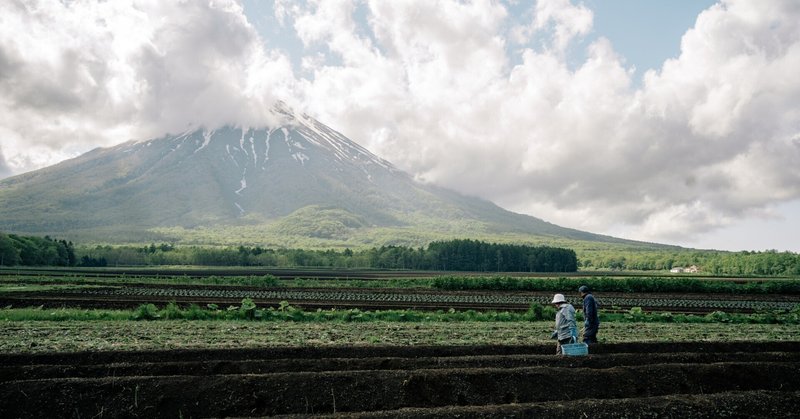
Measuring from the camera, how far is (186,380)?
10227mm

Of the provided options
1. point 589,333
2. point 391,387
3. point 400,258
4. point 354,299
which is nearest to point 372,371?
point 391,387

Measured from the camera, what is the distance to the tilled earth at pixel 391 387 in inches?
357

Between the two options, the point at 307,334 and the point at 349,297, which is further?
the point at 349,297

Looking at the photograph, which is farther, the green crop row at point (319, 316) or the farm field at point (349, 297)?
the farm field at point (349, 297)

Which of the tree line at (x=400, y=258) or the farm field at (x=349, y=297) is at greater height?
the tree line at (x=400, y=258)

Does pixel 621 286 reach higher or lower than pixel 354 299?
higher

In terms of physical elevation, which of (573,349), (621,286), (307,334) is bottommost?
(307,334)

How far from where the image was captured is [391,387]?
10500 millimetres

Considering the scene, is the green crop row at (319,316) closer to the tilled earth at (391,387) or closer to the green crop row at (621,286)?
the tilled earth at (391,387)

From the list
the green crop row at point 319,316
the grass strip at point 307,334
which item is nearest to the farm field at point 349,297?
the green crop row at point 319,316

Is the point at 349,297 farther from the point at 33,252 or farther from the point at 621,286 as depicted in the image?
the point at 33,252

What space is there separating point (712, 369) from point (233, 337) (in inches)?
503

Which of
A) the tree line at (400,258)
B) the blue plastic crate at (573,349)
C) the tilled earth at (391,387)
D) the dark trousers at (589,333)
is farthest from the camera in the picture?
the tree line at (400,258)

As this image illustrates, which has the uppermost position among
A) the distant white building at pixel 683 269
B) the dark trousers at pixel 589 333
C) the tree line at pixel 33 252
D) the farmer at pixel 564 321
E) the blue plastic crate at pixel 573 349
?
the distant white building at pixel 683 269
